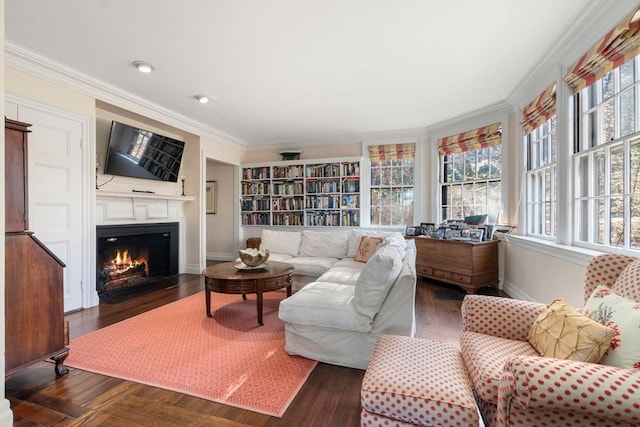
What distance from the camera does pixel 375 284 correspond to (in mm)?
1891

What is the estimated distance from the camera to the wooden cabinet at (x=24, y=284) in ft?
5.34

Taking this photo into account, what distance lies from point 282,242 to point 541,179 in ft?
11.6

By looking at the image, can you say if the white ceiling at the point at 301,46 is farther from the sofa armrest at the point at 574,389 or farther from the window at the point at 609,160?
the sofa armrest at the point at 574,389

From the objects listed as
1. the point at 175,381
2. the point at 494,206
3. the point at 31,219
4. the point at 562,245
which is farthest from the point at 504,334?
the point at 31,219

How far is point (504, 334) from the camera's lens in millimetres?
1541

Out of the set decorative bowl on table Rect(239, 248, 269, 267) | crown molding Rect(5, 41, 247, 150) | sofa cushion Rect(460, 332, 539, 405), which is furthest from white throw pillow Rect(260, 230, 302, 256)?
sofa cushion Rect(460, 332, 539, 405)

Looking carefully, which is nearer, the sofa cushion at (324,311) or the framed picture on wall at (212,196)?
the sofa cushion at (324,311)

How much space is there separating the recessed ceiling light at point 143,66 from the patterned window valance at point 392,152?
3511mm

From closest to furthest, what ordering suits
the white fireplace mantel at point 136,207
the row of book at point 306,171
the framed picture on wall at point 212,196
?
1. the white fireplace mantel at point 136,207
2. the row of book at point 306,171
3. the framed picture on wall at point 212,196

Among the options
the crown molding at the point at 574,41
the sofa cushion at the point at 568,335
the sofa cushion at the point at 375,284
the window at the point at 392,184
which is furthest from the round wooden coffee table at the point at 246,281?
the crown molding at the point at 574,41

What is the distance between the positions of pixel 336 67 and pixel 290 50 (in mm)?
510

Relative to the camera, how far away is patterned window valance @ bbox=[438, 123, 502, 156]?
3.90 metres

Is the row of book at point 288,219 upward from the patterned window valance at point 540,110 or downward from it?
downward

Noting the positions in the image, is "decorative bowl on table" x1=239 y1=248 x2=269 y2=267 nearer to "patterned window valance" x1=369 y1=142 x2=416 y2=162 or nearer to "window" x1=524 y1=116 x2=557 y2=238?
"window" x1=524 y1=116 x2=557 y2=238
